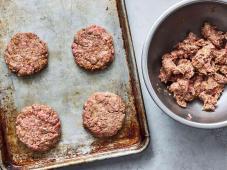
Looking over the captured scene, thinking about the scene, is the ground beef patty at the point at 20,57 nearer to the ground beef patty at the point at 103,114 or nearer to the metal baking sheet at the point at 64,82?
the metal baking sheet at the point at 64,82

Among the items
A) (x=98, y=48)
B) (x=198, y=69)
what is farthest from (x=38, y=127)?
(x=198, y=69)

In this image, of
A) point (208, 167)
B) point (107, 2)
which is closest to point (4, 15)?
point (107, 2)

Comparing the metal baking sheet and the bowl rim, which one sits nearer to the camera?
the bowl rim

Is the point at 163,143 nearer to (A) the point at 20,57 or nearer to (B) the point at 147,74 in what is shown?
(B) the point at 147,74

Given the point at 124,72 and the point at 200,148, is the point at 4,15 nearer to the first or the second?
the point at 124,72

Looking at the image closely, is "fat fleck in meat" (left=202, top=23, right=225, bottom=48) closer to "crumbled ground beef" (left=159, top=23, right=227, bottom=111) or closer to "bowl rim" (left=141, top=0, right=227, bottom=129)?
"crumbled ground beef" (left=159, top=23, right=227, bottom=111)

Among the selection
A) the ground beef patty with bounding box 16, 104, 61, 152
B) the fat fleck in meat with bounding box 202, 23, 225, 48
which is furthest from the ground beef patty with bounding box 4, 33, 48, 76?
the fat fleck in meat with bounding box 202, 23, 225, 48
